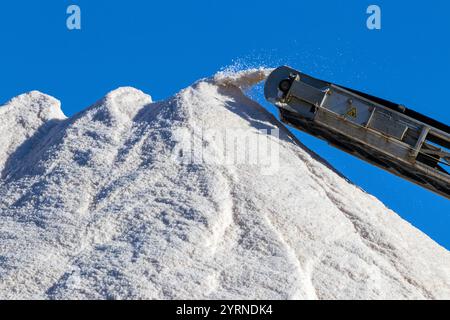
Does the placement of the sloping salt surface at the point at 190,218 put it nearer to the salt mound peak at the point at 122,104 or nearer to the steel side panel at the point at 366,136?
the salt mound peak at the point at 122,104

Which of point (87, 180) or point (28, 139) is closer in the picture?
point (87, 180)

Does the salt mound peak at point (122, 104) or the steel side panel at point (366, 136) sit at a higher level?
the steel side panel at point (366, 136)

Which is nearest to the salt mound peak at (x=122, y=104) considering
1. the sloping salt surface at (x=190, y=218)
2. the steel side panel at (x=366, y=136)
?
the sloping salt surface at (x=190, y=218)

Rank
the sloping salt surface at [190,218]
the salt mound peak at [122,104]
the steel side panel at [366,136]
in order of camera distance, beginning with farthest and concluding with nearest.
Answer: the salt mound peak at [122,104], the steel side panel at [366,136], the sloping salt surface at [190,218]

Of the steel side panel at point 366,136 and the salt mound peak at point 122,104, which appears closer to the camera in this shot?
the steel side panel at point 366,136

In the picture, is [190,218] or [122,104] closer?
[190,218]

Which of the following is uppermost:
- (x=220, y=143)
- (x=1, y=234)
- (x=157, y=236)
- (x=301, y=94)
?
(x=301, y=94)

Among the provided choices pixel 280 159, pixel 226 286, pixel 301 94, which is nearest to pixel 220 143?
pixel 280 159
